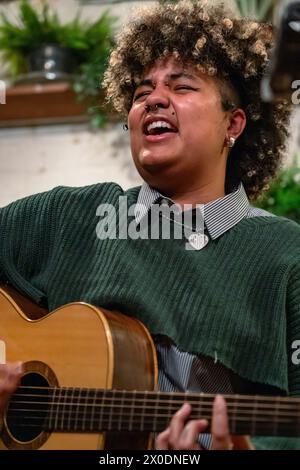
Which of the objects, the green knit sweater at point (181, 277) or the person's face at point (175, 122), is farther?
the person's face at point (175, 122)

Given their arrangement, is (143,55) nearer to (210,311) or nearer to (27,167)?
(210,311)

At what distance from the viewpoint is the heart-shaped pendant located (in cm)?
168

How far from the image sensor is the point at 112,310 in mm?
1584

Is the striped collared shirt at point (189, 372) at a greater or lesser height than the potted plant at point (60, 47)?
lesser

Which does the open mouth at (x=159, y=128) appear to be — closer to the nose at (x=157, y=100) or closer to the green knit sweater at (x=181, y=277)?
the nose at (x=157, y=100)

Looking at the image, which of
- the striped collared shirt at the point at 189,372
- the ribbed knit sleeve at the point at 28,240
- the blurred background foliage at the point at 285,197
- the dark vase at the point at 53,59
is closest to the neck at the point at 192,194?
the ribbed knit sleeve at the point at 28,240

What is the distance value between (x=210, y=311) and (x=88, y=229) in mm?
356

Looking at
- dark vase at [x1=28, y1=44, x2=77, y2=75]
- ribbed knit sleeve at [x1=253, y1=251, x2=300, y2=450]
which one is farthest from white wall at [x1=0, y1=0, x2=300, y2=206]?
ribbed knit sleeve at [x1=253, y1=251, x2=300, y2=450]

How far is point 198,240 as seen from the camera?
169cm

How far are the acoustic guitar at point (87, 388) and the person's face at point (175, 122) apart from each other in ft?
1.31

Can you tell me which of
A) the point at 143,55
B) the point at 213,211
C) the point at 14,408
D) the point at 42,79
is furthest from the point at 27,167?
the point at 14,408

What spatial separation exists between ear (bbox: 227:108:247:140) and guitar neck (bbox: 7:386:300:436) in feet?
2.62

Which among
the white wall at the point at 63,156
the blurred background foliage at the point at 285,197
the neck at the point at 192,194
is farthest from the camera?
the white wall at the point at 63,156

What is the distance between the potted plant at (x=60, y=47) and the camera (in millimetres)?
2953
